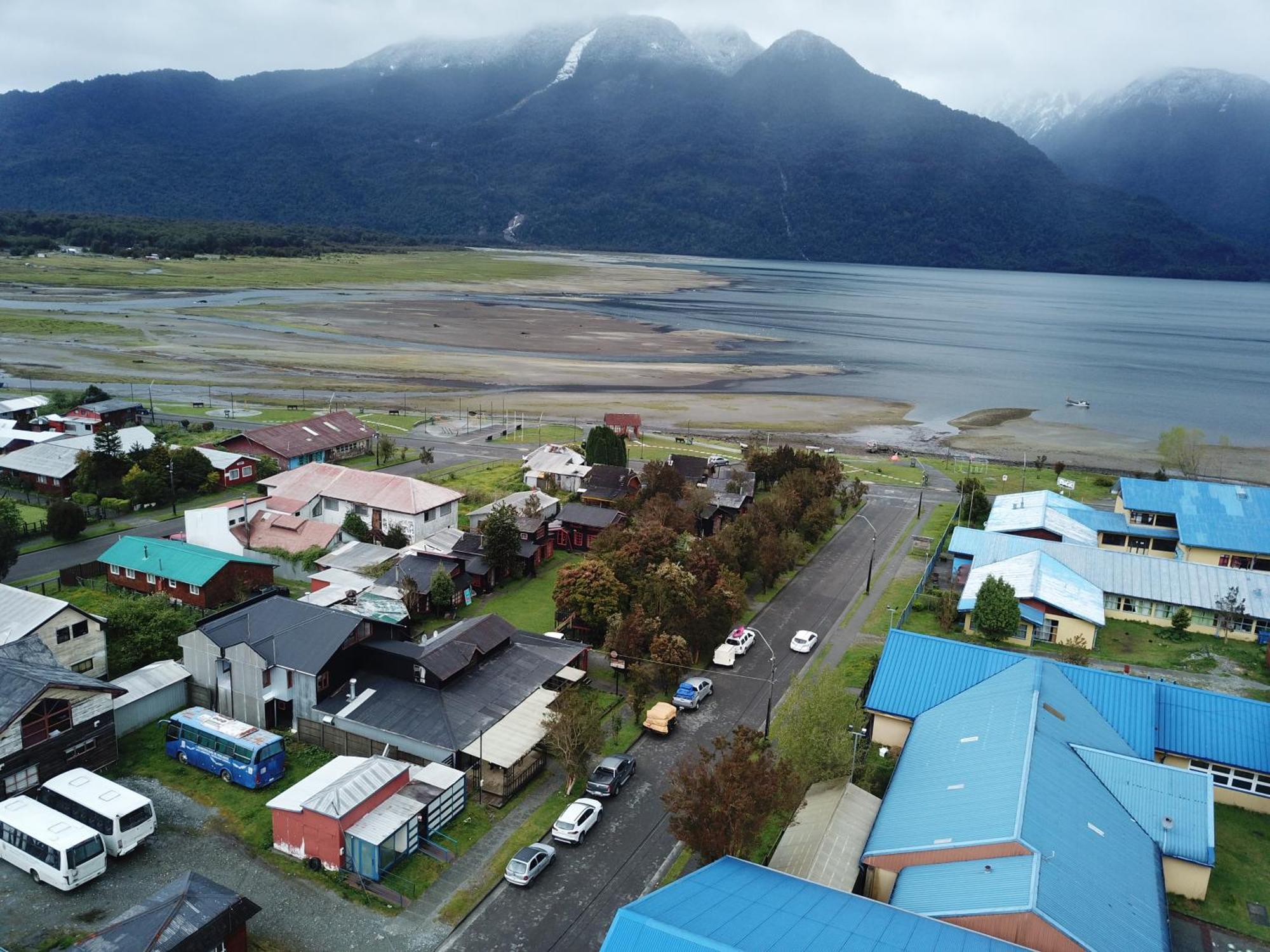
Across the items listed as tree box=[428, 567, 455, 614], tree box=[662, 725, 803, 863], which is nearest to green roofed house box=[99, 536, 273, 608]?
tree box=[428, 567, 455, 614]

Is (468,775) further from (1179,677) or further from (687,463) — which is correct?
(687,463)

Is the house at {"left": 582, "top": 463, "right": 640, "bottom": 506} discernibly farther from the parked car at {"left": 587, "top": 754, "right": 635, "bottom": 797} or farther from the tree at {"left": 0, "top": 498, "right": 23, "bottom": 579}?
the tree at {"left": 0, "top": 498, "right": 23, "bottom": 579}

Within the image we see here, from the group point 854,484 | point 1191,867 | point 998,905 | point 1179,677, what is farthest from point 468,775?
point 854,484

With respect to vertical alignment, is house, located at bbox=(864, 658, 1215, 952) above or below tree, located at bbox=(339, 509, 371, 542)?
above

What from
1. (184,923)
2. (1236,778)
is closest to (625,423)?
(1236,778)

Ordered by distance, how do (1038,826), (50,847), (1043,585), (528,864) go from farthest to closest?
(1043,585)
(528,864)
(50,847)
(1038,826)

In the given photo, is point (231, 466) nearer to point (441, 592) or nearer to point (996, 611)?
point (441, 592)
